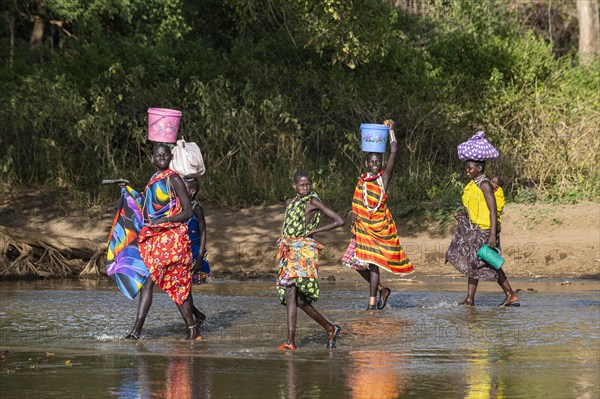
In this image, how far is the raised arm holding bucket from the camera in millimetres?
11086

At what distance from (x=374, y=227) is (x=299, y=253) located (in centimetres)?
274

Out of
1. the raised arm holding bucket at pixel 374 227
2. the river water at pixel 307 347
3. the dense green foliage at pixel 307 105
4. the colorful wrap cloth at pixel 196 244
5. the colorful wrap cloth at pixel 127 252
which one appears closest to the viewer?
the river water at pixel 307 347

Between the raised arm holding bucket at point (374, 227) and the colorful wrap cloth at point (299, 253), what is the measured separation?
2.37 metres

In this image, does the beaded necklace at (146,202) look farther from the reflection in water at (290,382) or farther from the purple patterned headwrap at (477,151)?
the purple patterned headwrap at (477,151)

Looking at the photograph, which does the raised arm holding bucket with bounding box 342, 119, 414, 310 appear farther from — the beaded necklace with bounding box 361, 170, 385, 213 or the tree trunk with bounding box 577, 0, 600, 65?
the tree trunk with bounding box 577, 0, 600, 65

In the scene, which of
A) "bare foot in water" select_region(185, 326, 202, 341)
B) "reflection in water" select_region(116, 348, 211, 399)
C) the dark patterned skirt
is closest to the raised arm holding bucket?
the dark patterned skirt

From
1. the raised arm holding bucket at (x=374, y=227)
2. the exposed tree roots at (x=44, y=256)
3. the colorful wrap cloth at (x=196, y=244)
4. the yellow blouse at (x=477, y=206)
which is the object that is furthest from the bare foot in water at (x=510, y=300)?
the exposed tree roots at (x=44, y=256)

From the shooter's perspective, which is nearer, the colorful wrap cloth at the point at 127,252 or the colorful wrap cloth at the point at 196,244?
the colorful wrap cloth at the point at 127,252

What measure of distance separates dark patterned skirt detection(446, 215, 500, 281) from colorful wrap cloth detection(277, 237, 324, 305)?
322cm

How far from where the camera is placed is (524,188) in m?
17.4

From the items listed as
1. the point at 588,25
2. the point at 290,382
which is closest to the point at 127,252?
the point at 290,382

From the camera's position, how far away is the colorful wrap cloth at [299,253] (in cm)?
858

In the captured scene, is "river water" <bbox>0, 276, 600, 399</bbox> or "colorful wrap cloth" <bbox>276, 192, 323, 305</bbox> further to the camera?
"colorful wrap cloth" <bbox>276, 192, 323, 305</bbox>

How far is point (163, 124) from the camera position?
360 inches
